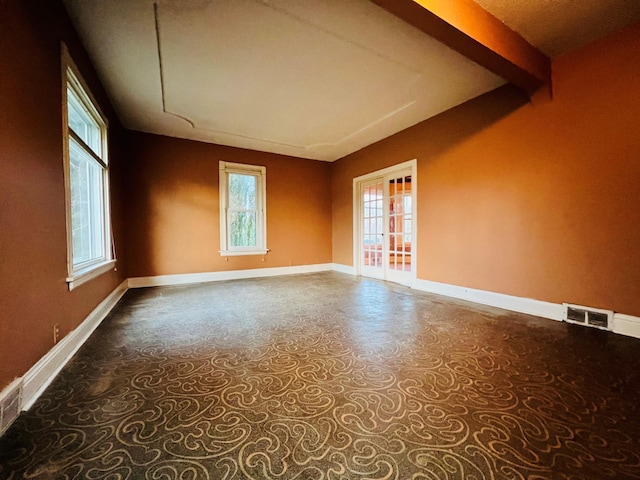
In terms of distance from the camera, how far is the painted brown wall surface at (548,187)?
232cm

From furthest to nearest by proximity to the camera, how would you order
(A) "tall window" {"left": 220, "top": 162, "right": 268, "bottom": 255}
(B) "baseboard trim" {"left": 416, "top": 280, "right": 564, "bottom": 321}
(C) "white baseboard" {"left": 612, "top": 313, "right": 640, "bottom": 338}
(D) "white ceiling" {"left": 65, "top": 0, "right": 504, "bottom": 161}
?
(A) "tall window" {"left": 220, "top": 162, "right": 268, "bottom": 255}, (B) "baseboard trim" {"left": 416, "top": 280, "right": 564, "bottom": 321}, (C) "white baseboard" {"left": 612, "top": 313, "right": 640, "bottom": 338}, (D) "white ceiling" {"left": 65, "top": 0, "right": 504, "bottom": 161}

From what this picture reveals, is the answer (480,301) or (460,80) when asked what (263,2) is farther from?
(480,301)

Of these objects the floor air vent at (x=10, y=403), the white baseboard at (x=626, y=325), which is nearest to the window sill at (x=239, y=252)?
the floor air vent at (x=10, y=403)

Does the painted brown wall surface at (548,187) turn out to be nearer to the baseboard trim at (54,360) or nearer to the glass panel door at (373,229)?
the glass panel door at (373,229)

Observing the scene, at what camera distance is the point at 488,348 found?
2051mm

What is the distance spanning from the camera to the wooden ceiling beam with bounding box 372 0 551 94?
1840 mm

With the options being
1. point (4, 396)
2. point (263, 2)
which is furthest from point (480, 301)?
Answer: point (4, 396)

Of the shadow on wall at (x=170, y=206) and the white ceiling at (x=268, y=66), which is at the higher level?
the white ceiling at (x=268, y=66)

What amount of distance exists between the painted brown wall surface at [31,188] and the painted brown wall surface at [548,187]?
415 centimetres

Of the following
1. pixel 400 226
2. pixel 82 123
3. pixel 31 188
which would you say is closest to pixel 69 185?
pixel 31 188

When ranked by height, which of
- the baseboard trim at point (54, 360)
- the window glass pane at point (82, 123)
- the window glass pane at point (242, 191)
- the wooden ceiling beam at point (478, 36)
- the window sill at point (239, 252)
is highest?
the wooden ceiling beam at point (478, 36)

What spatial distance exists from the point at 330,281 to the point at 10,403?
4.07 meters

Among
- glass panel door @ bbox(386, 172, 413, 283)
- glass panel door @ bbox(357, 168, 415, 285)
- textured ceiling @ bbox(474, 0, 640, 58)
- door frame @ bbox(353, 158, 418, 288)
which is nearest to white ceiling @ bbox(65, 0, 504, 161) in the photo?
textured ceiling @ bbox(474, 0, 640, 58)

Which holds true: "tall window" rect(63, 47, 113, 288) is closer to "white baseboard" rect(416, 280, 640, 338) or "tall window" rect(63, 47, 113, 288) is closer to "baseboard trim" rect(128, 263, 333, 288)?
"baseboard trim" rect(128, 263, 333, 288)
